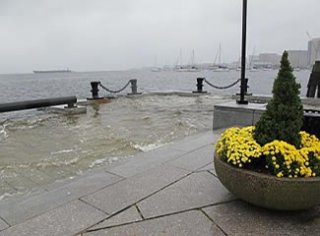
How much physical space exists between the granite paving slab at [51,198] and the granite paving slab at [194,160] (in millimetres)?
1056

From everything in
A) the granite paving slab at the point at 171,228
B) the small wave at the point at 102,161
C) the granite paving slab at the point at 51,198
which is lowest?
the small wave at the point at 102,161

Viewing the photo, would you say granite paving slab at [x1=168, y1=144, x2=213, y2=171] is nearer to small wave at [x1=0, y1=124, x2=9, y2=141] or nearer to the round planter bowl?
the round planter bowl

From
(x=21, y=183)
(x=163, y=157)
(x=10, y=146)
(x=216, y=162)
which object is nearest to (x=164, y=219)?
(x=216, y=162)

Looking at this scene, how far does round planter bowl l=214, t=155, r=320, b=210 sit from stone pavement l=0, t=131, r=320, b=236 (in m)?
0.21

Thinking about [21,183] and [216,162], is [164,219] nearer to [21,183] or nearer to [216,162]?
[216,162]

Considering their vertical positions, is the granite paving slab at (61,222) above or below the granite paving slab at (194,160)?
below

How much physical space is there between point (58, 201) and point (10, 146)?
418 centimetres

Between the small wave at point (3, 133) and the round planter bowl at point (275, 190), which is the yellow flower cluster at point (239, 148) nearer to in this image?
the round planter bowl at point (275, 190)

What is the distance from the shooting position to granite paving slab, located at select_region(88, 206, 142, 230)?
9.98 ft

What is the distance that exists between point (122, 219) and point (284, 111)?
1932 millimetres

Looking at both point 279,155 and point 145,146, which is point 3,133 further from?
point 279,155

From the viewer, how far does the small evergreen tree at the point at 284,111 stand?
3.15 metres

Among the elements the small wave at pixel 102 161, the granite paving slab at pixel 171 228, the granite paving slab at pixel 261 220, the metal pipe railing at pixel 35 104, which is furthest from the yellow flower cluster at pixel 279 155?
the metal pipe railing at pixel 35 104

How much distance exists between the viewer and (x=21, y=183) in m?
4.74
